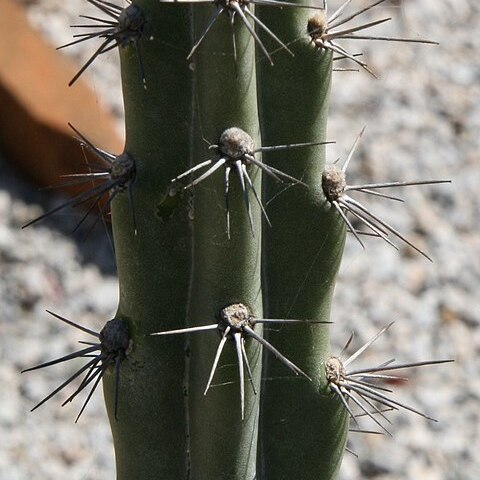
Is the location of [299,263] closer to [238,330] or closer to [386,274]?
[238,330]

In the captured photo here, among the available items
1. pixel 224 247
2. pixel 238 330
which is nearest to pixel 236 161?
pixel 224 247

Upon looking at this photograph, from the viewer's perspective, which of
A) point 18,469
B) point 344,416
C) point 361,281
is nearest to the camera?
point 344,416

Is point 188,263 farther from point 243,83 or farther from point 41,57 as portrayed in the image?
point 41,57

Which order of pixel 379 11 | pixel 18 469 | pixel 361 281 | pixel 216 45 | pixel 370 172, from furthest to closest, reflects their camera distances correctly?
pixel 379 11
pixel 370 172
pixel 361 281
pixel 18 469
pixel 216 45

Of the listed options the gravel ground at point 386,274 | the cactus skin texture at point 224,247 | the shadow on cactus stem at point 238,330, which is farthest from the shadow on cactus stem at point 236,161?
the gravel ground at point 386,274

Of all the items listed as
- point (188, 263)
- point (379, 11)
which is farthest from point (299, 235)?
point (379, 11)

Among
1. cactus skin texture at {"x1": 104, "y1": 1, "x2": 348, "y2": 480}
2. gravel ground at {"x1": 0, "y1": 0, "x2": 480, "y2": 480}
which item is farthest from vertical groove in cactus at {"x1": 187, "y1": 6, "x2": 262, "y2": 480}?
gravel ground at {"x1": 0, "y1": 0, "x2": 480, "y2": 480}
